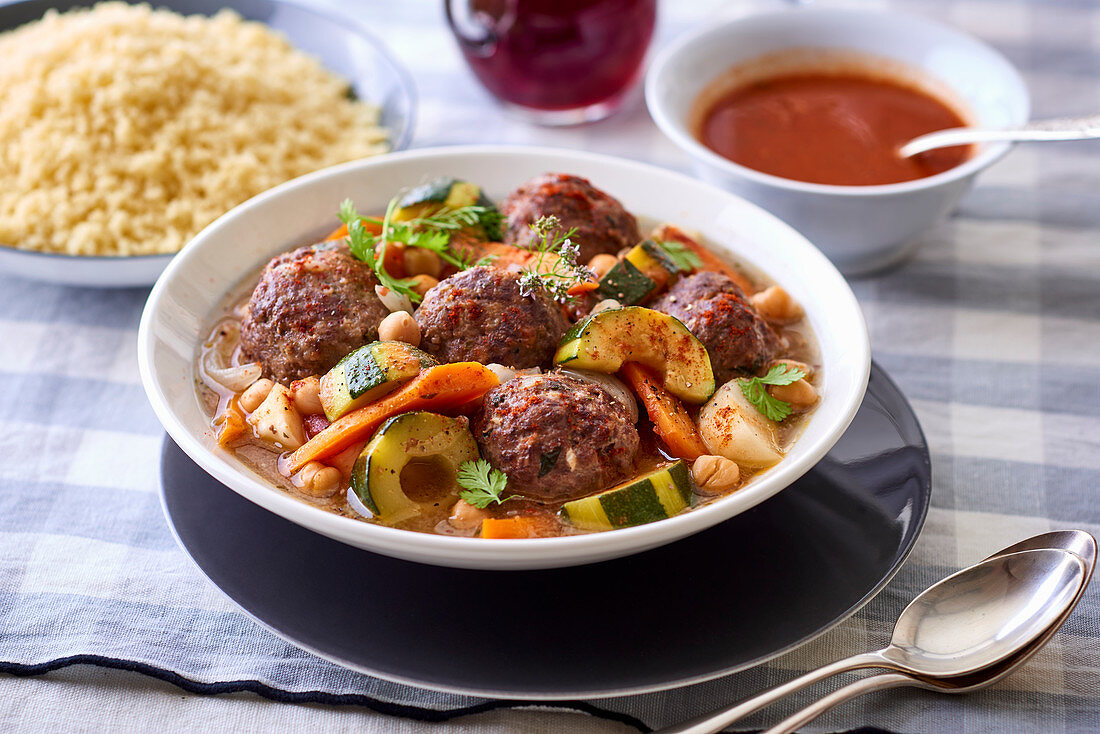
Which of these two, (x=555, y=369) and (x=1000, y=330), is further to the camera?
(x=1000, y=330)

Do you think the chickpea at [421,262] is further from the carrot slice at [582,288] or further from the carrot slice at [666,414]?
the carrot slice at [666,414]

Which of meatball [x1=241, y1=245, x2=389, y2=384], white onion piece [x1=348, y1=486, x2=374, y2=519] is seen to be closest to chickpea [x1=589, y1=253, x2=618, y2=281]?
meatball [x1=241, y1=245, x2=389, y2=384]

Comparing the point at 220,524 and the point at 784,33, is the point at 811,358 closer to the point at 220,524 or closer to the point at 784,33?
the point at 220,524

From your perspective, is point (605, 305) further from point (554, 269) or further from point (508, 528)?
point (508, 528)

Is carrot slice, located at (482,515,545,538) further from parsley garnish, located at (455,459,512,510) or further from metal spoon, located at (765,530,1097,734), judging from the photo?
metal spoon, located at (765,530,1097,734)

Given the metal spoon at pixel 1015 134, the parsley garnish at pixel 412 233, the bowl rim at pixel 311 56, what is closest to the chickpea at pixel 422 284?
the parsley garnish at pixel 412 233

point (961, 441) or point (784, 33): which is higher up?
point (784, 33)

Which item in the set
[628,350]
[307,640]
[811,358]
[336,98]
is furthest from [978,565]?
[336,98]
